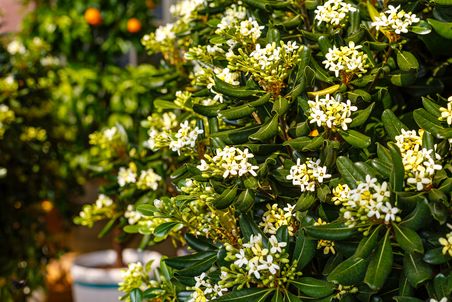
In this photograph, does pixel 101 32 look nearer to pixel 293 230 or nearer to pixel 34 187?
pixel 34 187

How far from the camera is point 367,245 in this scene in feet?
2.81

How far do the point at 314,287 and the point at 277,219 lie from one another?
16cm

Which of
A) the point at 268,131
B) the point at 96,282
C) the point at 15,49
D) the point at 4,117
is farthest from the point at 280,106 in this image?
the point at 15,49

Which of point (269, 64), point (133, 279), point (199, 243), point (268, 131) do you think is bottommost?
point (133, 279)

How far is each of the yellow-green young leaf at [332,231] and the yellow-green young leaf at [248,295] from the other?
0.37ft

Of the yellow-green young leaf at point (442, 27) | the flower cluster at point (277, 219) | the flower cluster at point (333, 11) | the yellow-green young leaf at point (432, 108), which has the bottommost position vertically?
the flower cluster at point (277, 219)

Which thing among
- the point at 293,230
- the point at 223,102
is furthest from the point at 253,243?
the point at 223,102

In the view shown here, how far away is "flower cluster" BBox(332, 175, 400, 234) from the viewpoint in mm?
850

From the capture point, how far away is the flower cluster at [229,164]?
3.21 feet

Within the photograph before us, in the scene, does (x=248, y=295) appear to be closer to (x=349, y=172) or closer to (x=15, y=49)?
(x=349, y=172)

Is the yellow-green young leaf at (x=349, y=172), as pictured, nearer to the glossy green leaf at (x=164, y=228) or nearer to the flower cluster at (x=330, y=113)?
the flower cluster at (x=330, y=113)

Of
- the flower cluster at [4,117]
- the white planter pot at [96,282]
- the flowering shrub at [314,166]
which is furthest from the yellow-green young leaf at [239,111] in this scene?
the flower cluster at [4,117]

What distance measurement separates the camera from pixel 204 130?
123cm

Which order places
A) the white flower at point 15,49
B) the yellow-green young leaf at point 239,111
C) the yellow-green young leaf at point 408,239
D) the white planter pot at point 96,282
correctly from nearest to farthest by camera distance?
the yellow-green young leaf at point 408,239 → the yellow-green young leaf at point 239,111 → the white planter pot at point 96,282 → the white flower at point 15,49
